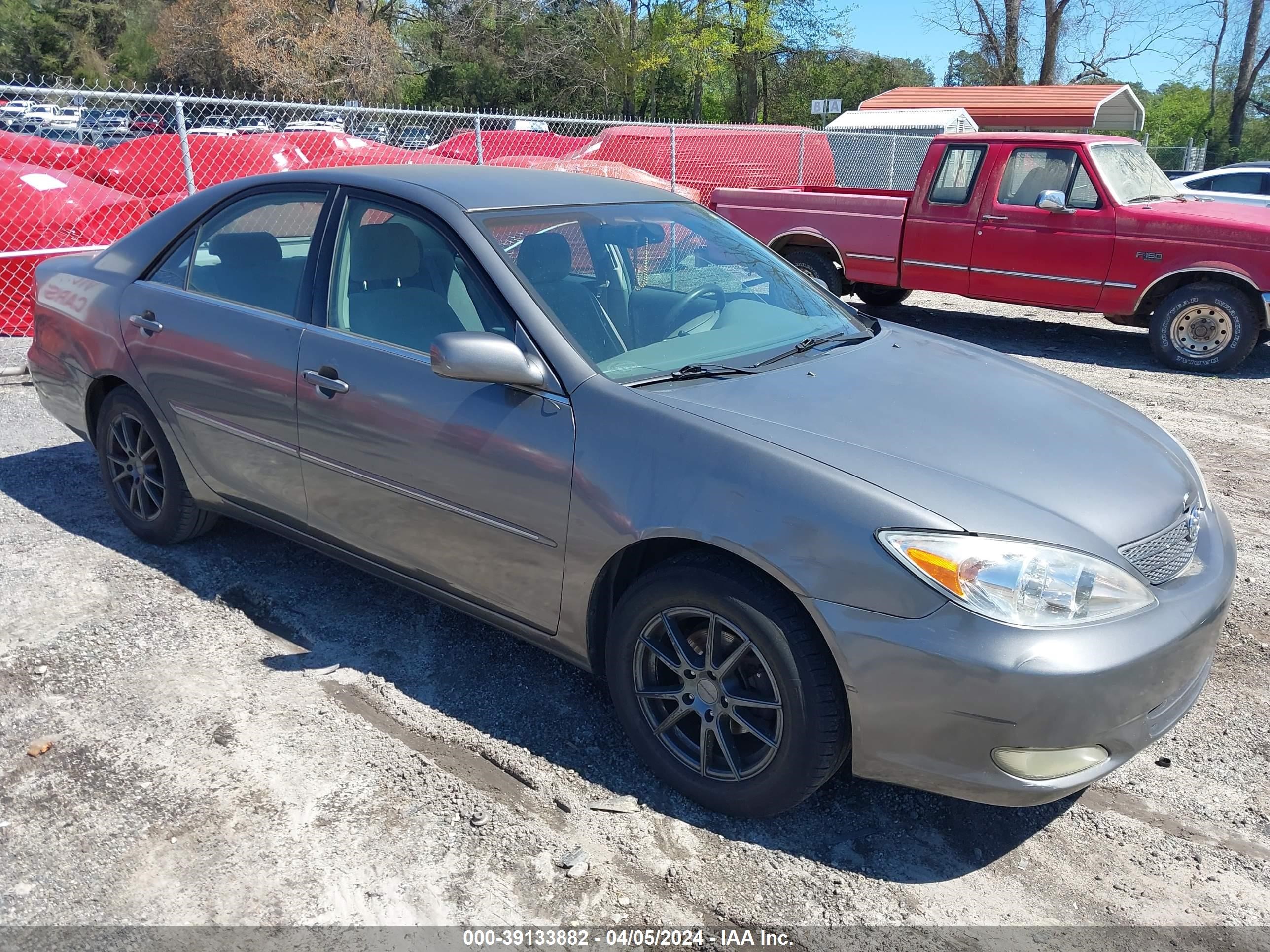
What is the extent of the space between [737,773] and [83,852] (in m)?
1.78

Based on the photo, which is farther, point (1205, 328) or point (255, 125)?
point (255, 125)

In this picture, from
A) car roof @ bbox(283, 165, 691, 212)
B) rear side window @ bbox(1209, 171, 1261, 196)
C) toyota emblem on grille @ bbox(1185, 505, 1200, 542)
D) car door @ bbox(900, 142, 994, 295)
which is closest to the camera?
toyota emblem on grille @ bbox(1185, 505, 1200, 542)

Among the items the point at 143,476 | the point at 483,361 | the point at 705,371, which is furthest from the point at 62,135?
the point at 705,371

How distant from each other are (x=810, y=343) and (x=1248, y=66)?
132ft

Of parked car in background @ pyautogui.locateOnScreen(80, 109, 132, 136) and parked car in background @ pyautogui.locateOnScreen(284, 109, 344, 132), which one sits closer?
parked car in background @ pyautogui.locateOnScreen(284, 109, 344, 132)

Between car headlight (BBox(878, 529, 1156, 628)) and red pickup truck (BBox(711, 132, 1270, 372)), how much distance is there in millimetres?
7070

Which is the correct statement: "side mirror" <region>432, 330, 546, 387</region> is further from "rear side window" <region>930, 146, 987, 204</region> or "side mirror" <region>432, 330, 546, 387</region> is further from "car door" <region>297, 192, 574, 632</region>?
"rear side window" <region>930, 146, 987, 204</region>

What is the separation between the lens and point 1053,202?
8766 mm

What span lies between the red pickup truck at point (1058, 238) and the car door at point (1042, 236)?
0.01m

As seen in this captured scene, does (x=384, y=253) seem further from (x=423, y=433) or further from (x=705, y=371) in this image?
(x=705, y=371)

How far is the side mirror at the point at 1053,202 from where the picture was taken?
8.77m

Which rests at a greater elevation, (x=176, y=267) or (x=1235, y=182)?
(x=1235, y=182)

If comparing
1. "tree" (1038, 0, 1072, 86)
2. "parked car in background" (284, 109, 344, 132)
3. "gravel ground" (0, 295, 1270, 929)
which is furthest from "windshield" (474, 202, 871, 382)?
"tree" (1038, 0, 1072, 86)

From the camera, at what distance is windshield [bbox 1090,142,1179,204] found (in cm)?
889
